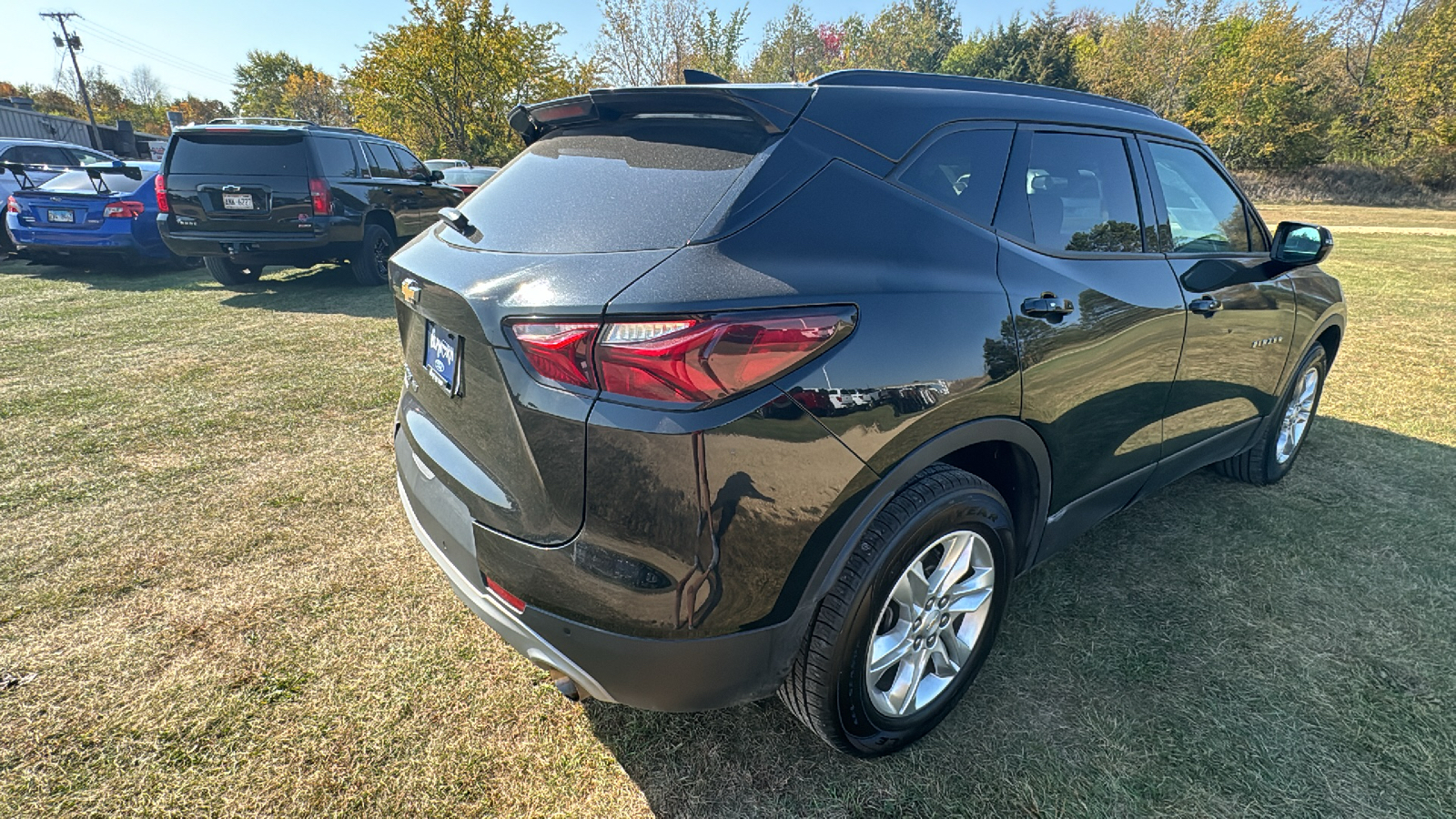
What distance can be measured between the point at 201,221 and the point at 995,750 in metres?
8.86

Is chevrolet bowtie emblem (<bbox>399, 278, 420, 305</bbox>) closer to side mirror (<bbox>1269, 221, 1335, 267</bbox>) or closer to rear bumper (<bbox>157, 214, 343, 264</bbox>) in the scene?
side mirror (<bbox>1269, 221, 1335, 267</bbox>)

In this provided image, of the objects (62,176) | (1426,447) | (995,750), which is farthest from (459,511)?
(62,176)

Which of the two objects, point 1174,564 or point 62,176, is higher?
point 62,176

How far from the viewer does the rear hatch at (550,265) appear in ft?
5.14

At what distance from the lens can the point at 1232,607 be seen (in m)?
2.72

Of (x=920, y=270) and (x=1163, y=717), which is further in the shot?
(x=1163, y=717)

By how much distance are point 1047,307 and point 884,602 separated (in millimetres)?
973

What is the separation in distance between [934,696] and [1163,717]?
74cm

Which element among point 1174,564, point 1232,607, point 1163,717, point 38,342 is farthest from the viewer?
point 38,342

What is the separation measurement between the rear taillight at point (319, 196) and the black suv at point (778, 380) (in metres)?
6.39

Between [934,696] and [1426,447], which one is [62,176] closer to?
[934,696]

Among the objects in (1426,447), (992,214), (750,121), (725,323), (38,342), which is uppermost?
(750,121)

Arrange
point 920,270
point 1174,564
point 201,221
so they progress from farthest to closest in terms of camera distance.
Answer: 1. point 201,221
2. point 1174,564
3. point 920,270

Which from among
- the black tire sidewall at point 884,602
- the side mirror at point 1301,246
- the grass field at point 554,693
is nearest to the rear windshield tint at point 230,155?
the grass field at point 554,693
